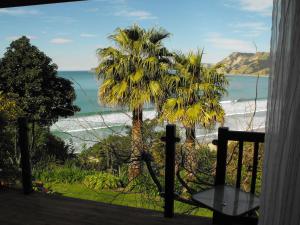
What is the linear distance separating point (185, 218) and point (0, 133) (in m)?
2.26

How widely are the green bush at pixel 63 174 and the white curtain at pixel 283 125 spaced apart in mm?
7246

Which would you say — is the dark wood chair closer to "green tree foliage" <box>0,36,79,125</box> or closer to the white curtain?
the white curtain

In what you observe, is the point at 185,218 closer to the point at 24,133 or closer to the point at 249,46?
the point at 24,133

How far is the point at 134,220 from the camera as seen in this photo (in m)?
2.51

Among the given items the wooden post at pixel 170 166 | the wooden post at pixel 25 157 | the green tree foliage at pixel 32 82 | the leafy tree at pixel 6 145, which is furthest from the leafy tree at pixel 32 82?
the wooden post at pixel 170 166

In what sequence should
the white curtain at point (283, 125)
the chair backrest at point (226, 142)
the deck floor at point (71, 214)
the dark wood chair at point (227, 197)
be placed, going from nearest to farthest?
1. the white curtain at point (283, 125)
2. the dark wood chair at point (227, 197)
3. the chair backrest at point (226, 142)
4. the deck floor at point (71, 214)

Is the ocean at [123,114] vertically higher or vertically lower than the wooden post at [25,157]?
lower

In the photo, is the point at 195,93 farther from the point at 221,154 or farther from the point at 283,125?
the point at 283,125

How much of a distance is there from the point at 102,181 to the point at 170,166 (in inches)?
241

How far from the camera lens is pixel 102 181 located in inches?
327

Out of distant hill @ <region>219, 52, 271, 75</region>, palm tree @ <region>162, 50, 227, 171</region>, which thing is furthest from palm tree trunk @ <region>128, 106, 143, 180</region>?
distant hill @ <region>219, 52, 271, 75</region>

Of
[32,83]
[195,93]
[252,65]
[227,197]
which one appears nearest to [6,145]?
[227,197]

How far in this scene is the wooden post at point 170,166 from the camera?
8.16ft

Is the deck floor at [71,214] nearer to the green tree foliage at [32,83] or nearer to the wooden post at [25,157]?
the wooden post at [25,157]
